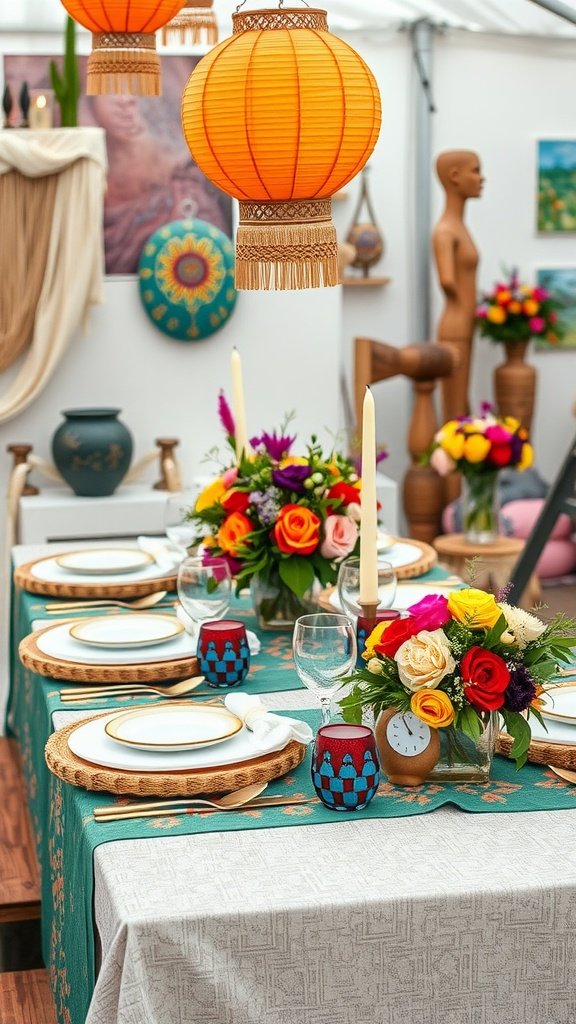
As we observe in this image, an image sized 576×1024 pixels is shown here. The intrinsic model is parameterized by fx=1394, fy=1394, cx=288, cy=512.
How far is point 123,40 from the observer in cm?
293

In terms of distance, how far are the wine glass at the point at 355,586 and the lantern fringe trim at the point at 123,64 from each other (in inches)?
50.5

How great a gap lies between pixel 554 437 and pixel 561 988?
206 inches

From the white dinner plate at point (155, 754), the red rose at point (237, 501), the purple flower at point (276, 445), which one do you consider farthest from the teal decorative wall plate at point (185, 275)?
the white dinner plate at point (155, 754)

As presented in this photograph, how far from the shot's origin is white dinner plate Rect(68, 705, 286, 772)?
1812 mm

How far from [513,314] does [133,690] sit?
4184 mm

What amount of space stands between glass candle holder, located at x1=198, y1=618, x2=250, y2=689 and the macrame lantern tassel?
1.61 meters

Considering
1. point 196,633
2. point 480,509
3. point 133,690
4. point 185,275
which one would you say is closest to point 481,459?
point 480,509

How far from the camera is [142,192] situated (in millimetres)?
4711

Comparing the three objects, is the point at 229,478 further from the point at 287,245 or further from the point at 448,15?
the point at 448,15

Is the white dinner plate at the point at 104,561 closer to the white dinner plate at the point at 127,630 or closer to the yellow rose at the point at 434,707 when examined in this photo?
the white dinner plate at the point at 127,630

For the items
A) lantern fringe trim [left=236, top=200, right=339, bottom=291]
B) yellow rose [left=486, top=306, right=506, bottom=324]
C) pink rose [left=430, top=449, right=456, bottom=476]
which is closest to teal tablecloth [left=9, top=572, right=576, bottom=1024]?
lantern fringe trim [left=236, top=200, right=339, bottom=291]

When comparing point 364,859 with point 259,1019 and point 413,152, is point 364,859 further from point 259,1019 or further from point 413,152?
point 413,152

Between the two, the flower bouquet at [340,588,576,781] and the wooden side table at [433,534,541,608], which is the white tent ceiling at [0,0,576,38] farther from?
the flower bouquet at [340,588,576,781]

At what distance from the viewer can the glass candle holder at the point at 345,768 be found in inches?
68.2
